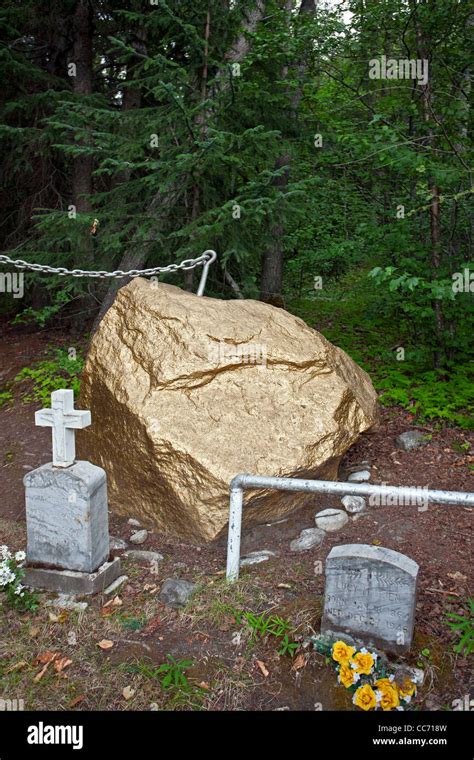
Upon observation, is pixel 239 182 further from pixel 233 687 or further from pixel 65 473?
pixel 233 687

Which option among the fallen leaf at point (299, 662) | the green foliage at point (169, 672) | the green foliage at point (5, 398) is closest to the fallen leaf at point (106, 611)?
the green foliage at point (169, 672)

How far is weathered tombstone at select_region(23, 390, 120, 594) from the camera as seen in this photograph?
12.4 ft

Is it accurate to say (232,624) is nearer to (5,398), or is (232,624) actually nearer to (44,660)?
(44,660)

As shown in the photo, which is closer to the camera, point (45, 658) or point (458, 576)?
point (45, 658)

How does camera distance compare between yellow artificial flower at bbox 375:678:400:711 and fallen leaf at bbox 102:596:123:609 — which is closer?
yellow artificial flower at bbox 375:678:400:711

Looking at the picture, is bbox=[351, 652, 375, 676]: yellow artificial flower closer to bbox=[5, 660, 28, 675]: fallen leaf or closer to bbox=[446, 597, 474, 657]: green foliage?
bbox=[446, 597, 474, 657]: green foliage

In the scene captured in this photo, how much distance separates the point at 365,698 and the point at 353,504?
1930mm

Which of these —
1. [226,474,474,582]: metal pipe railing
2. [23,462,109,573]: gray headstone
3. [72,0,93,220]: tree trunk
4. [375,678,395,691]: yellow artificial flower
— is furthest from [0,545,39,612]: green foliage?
[72,0,93,220]: tree trunk

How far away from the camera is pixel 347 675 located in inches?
116

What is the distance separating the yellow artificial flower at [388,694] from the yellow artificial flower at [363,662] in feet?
0.25

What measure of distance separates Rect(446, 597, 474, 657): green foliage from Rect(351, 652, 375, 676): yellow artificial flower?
19.9 inches

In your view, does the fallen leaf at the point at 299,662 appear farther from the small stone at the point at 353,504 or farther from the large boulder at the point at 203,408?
the small stone at the point at 353,504

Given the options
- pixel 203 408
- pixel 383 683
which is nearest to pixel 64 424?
→ pixel 203 408
